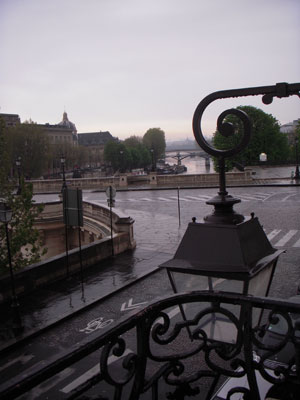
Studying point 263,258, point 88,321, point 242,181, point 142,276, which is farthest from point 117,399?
point 242,181

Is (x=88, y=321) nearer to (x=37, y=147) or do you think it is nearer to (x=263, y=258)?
(x=263, y=258)

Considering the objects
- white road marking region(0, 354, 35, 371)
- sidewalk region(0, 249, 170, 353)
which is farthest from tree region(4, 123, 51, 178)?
white road marking region(0, 354, 35, 371)

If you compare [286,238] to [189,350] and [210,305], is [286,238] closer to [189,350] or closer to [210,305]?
[210,305]

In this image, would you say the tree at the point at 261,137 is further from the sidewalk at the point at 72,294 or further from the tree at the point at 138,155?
the sidewalk at the point at 72,294

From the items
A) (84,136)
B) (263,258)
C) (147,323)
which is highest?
(84,136)

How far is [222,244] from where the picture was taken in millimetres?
3379

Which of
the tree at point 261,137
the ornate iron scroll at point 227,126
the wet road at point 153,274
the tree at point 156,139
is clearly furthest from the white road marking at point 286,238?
the tree at point 156,139

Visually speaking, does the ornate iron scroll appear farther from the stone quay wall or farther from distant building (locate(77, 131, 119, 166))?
distant building (locate(77, 131, 119, 166))

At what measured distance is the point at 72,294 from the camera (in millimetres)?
13344

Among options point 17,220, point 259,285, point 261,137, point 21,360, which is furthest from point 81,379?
point 261,137

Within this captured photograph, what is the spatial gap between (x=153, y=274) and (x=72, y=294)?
3244mm

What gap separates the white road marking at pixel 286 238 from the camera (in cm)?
1855

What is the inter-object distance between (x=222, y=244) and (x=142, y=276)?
1163 cm

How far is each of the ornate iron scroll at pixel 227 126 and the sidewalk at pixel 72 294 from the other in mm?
7969
